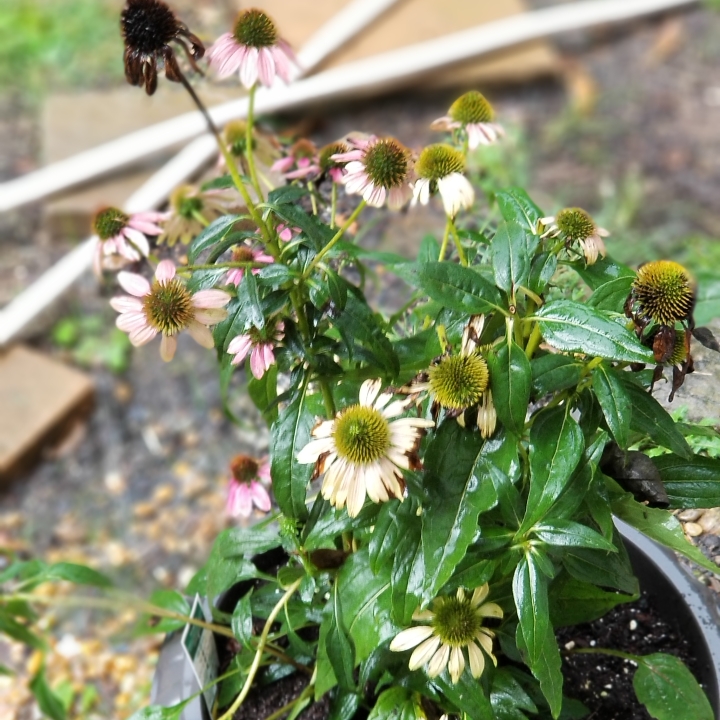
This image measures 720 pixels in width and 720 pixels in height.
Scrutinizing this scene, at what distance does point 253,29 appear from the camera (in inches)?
23.5

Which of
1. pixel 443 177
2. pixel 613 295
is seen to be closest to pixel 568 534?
pixel 613 295

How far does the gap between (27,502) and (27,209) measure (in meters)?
0.75

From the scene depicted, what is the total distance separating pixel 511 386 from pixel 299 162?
1.23 feet

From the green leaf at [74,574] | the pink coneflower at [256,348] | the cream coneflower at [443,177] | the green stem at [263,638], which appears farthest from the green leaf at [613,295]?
the green leaf at [74,574]

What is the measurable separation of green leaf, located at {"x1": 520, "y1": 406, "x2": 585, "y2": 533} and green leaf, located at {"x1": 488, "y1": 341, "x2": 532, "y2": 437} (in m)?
0.02

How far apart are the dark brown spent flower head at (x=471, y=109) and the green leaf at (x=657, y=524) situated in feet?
1.14

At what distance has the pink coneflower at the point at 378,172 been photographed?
0.57m

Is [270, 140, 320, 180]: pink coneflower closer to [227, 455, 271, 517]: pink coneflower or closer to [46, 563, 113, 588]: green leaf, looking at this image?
[227, 455, 271, 517]: pink coneflower

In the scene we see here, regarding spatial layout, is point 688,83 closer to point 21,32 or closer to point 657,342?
point 21,32

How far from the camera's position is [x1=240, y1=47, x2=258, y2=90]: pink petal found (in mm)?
A: 601

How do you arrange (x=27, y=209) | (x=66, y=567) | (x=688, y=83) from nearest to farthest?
(x=66, y=567), (x=27, y=209), (x=688, y=83)

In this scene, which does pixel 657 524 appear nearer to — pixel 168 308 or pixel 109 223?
pixel 168 308

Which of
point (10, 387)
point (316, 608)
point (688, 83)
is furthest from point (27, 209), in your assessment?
point (688, 83)

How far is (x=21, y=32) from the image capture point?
2.26m
